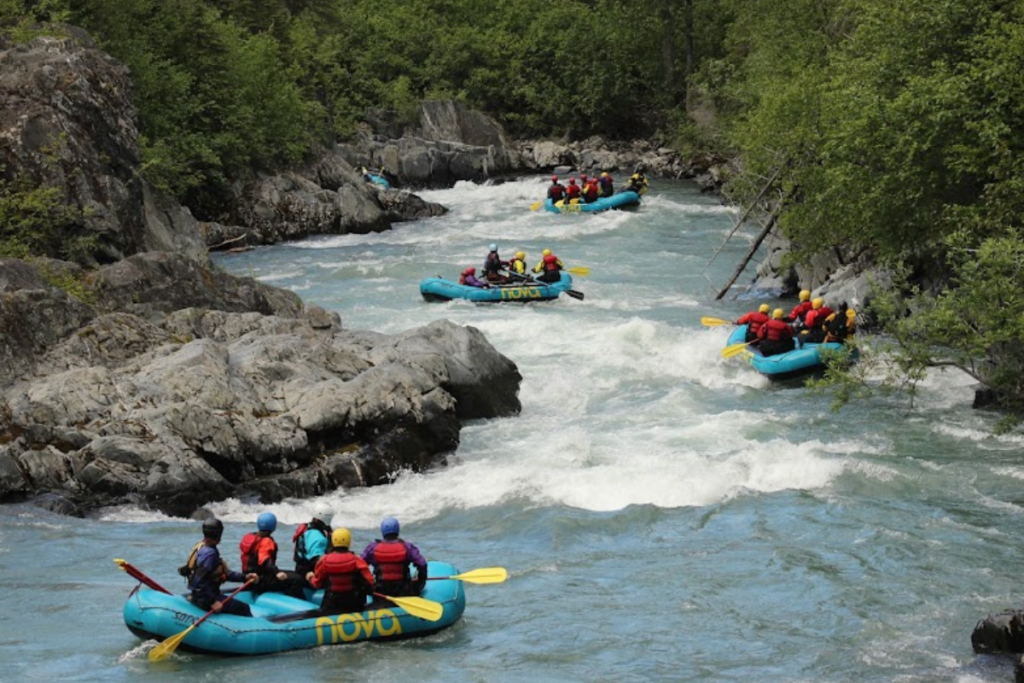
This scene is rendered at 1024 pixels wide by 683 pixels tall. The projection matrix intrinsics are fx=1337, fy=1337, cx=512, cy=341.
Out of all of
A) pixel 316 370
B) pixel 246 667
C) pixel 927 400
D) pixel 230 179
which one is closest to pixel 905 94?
pixel 927 400

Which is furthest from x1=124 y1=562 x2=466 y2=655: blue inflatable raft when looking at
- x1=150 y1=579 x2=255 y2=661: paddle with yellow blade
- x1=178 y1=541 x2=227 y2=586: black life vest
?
x1=178 y1=541 x2=227 y2=586: black life vest

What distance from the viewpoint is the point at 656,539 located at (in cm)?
1369

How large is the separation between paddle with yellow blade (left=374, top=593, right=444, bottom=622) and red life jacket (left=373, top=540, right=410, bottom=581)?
17cm

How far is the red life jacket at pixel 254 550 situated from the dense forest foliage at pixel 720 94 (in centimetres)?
742

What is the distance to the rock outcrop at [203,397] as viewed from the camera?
47.4 ft

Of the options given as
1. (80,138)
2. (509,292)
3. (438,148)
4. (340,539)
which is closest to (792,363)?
(509,292)

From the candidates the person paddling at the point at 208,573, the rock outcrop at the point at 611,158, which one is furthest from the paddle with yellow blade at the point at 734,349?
the rock outcrop at the point at 611,158

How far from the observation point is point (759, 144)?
2467 cm

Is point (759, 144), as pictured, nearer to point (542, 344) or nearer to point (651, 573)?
point (542, 344)

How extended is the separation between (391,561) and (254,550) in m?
1.12

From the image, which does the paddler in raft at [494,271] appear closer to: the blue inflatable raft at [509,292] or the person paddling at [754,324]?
the blue inflatable raft at [509,292]

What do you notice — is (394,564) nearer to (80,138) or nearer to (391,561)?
(391,561)

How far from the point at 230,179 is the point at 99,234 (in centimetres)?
1301

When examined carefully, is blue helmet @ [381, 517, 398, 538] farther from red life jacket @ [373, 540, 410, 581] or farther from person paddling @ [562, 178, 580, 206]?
person paddling @ [562, 178, 580, 206]
